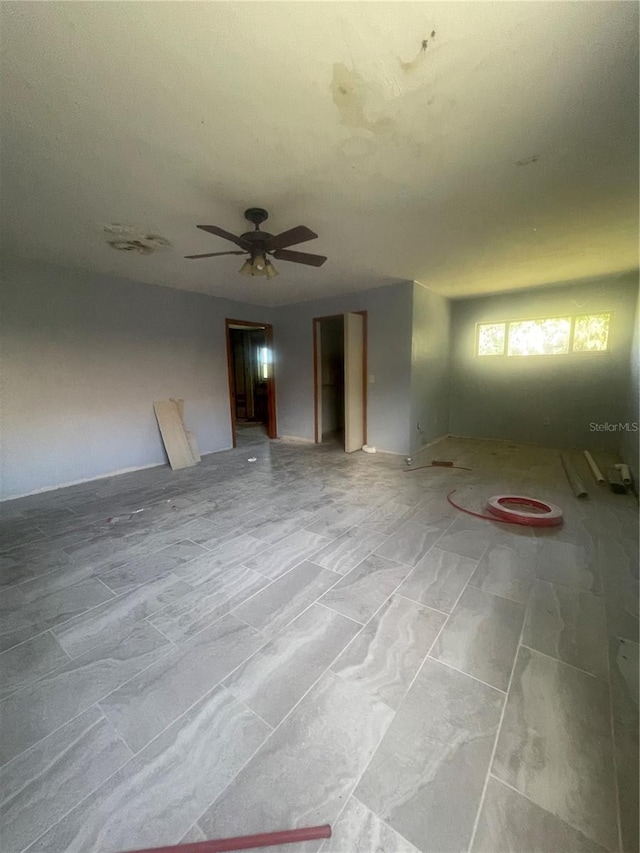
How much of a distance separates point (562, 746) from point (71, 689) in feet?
6.15

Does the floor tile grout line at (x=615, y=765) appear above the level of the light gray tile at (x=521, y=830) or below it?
below

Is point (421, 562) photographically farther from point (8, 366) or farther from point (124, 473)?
point (8, 366)

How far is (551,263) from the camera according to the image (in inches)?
148

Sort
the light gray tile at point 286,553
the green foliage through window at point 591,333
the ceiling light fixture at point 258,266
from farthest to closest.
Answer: the green foliage through window at point 591,333 → the ceiling light fixture at point 258,266 → the light gray tile at point 286,553

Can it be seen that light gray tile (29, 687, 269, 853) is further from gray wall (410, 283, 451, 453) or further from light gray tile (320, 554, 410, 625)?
gray wall (410, 283, 451, 453)

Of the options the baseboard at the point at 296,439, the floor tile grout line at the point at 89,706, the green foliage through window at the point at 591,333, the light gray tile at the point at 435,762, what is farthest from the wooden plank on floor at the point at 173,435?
the green foliage through window at the point at 591,333

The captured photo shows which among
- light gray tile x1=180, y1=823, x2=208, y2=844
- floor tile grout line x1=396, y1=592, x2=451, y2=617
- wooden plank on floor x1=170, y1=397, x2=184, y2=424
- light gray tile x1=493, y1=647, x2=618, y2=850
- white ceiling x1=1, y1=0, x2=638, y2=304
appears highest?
white ceiling x1=1, y1=0, x2=638, y2=304

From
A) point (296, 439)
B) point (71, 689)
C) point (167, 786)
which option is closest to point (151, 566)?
point (71, 689)

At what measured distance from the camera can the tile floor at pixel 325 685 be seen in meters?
0.93

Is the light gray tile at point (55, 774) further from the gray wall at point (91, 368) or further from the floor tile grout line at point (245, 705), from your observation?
A: the gray wall at point (91, 368)

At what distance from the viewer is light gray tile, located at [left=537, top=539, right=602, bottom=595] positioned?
192cm

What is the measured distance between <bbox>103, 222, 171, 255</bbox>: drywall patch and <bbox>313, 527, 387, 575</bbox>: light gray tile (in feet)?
9.88

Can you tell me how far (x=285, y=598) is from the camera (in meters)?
1.82

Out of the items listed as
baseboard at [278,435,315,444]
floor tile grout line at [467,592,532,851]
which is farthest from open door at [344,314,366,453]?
floor tile grout line at [467,592,532,851]
